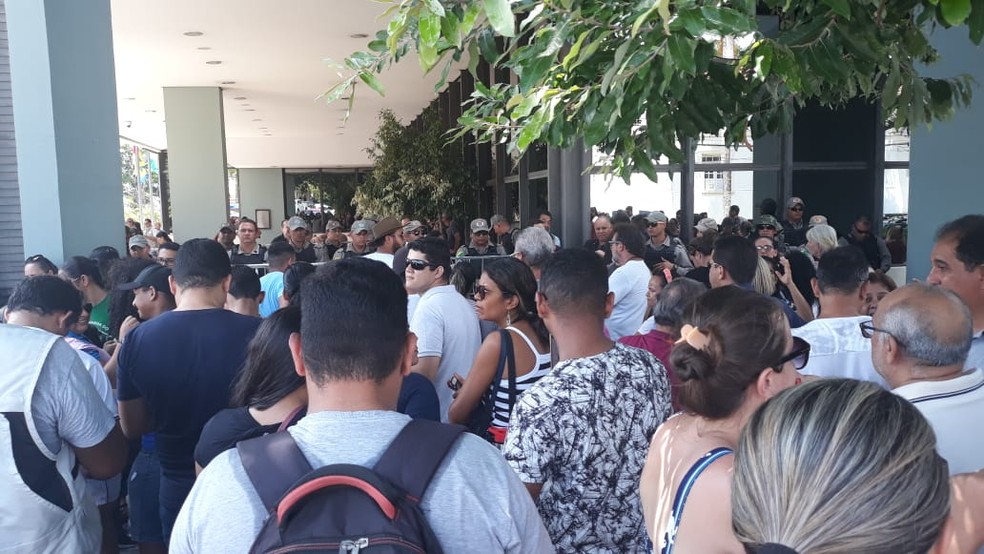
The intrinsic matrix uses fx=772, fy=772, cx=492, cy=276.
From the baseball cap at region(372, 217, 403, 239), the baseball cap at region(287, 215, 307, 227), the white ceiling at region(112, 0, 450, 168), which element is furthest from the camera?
the white ceiling at region(112, 0, 450, 168)

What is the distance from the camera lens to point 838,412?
3.83 ft

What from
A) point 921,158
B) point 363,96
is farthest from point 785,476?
point 363,96

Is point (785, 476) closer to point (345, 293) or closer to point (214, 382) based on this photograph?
point (345, 293)

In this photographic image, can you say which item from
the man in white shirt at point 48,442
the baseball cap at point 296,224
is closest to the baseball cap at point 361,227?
the baseball cap at point 296,224

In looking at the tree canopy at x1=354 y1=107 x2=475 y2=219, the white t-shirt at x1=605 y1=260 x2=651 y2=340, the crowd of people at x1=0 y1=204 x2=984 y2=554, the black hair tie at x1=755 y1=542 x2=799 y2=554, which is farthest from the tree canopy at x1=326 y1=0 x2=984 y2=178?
the tree canopy at x1=354 y1=107 x2=475 y2=219

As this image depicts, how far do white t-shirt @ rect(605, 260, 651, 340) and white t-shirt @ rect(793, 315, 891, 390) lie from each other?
6.81ft

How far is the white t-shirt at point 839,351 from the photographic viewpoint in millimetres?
3301

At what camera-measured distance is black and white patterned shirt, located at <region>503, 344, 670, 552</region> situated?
228 centimetres

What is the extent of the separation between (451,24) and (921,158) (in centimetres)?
570

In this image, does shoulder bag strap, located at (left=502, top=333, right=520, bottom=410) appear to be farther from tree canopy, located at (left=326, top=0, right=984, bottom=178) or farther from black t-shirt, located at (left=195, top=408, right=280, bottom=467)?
black t-shirt, located at (left=195, top=408, right=280, bottom=467)

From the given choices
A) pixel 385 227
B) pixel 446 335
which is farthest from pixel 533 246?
pixel 446 335

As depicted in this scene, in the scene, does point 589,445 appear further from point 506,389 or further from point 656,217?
point 656,217

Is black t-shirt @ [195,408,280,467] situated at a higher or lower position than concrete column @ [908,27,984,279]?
lower

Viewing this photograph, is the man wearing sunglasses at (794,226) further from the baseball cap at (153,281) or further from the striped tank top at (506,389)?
the baseball cap at (153,281)
